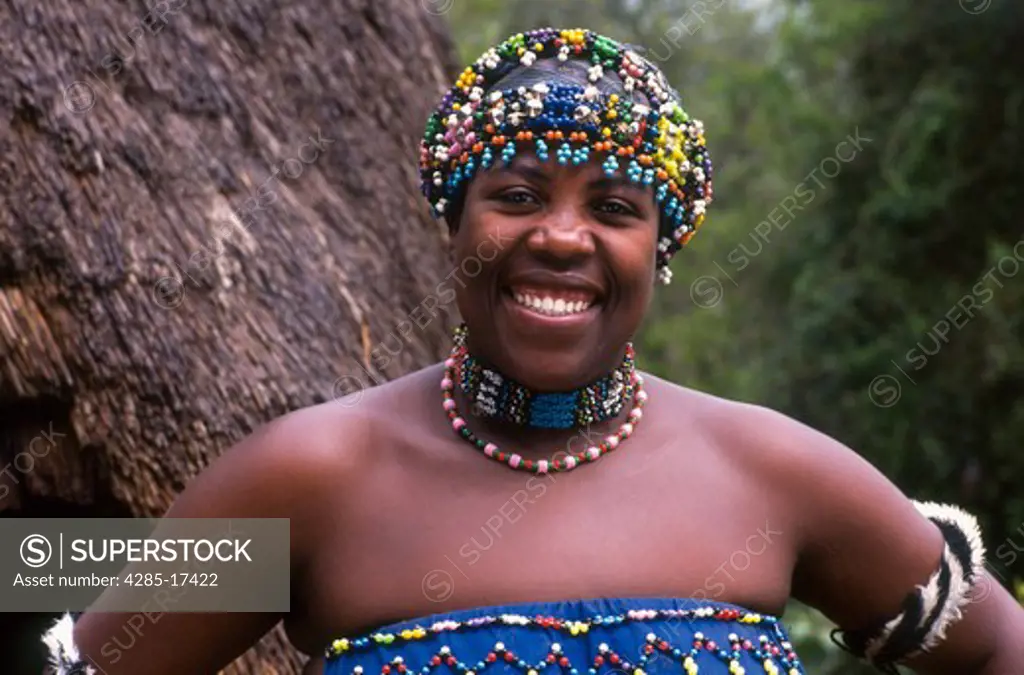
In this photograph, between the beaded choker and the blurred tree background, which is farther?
the blurred tree background

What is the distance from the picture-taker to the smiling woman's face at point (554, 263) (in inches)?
82.4

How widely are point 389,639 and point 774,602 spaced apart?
0.63m

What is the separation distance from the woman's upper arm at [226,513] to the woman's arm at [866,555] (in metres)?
0.75

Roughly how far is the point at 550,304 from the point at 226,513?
600 millimetres

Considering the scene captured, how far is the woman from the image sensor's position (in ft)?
6.76

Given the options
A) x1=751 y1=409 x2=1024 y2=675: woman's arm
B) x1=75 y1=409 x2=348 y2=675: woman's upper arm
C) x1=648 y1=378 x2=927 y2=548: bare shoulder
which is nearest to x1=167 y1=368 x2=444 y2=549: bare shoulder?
x1=75 y1=409 x2=348 y2=675: woman's upper arm

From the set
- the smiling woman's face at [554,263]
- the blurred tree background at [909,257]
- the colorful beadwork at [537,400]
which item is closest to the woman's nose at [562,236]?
the smiling woman's face at [554,263]

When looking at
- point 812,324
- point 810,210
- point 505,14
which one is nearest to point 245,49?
point 812,324

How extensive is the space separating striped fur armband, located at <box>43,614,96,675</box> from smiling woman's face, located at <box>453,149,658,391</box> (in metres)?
0.80

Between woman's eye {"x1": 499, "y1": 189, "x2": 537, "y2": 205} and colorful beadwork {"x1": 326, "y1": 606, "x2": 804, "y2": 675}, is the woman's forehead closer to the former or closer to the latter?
woman's eye {"x1": 499, "y1": 189, "x2": 537, "y2": 205}

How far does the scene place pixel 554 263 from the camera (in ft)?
6.86

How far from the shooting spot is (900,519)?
2.35m

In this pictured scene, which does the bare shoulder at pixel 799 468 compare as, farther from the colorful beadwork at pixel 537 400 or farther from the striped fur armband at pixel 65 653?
the striped fur armband at pixel 65 653

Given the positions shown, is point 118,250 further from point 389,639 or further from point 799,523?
point 799,523
